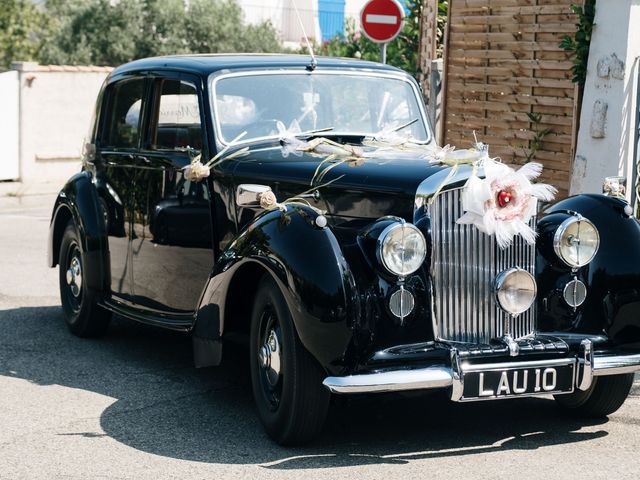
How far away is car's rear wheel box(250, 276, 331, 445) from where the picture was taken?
4758 mm

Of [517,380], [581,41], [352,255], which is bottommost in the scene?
[517,380]

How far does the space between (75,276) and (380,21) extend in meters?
6.03

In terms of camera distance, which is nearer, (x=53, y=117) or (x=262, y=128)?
(x=262, y=128)

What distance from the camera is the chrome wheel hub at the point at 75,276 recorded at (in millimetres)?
7324

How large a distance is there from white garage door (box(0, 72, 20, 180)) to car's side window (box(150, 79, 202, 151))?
1027cm

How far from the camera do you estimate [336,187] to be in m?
5.26

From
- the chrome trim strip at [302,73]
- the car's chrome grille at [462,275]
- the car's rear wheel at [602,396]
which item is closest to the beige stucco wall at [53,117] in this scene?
the chrome trim strip at [302,73]

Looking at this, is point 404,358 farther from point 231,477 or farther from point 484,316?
point 231,477

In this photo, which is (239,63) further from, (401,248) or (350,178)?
(401,248)

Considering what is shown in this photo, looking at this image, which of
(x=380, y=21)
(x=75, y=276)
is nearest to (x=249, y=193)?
(x=75, y=276)

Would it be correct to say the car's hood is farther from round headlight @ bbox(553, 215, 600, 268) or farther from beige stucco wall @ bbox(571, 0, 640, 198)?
beige stucco wall @ bbox(571, 0, 640, 198)

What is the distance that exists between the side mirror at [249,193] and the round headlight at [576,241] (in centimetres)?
135

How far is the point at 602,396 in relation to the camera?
17.8 ft

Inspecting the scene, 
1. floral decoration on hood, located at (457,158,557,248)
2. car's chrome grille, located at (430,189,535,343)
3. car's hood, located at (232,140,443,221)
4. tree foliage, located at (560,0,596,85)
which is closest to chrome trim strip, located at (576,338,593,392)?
car's chrome grille, located at (430,189,535,343)
